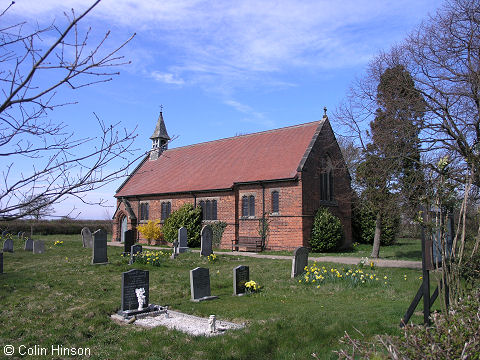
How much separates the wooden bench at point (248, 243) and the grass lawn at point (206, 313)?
9.48m

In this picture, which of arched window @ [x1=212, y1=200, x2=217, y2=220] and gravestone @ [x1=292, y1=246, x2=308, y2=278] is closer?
gravestone @ [x1=292, y1=246, x2=308, y2=278]

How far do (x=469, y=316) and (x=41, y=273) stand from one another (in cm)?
→ 1406

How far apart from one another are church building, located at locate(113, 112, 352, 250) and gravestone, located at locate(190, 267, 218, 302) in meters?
12.8

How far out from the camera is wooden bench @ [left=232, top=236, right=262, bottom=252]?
944 inches

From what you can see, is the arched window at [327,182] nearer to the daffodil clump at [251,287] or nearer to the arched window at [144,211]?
the arched window at [144,211]

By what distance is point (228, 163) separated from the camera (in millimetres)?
29141

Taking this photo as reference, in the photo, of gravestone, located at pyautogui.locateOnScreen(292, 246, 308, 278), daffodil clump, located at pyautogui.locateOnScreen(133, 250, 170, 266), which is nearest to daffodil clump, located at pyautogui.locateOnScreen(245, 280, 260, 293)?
gravestone, located at pyautogui.locateOnScreen(292, 246, 308, 278)

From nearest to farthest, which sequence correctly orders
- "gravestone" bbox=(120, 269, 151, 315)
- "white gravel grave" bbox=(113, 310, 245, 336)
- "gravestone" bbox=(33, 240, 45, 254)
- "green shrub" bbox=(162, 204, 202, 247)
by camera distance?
"white gravel grave" bbox=(113, 310, 245, 336) < "gravestone" bbox=(120, 269, 151, 315) < "gravestone" bbox=(33, 240, 45, 254) < "green shrub" bbox=(162, 204, 202, 247)

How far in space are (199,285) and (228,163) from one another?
19389mm

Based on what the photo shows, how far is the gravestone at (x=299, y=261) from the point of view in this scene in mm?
12930

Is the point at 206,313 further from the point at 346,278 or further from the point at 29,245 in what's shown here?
the point at 29,245

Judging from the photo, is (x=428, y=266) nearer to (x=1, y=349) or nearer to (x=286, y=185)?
(x=1, y=349)

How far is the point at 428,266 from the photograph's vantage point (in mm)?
6500

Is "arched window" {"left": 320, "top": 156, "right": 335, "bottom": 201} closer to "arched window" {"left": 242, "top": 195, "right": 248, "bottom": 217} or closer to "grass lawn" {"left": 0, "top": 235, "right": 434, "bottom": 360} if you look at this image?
"arched window" {"left": 242, "top": 195, "right": 248, "bottom": 217}
